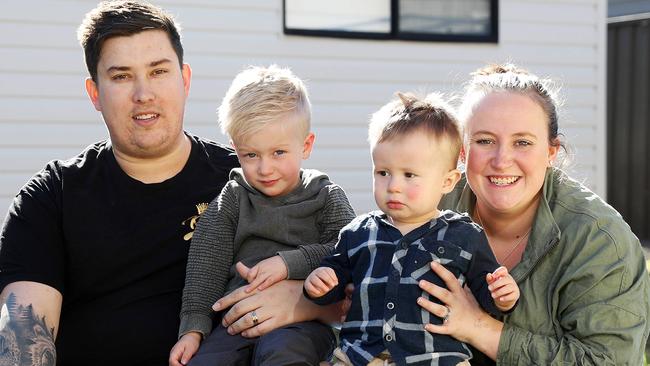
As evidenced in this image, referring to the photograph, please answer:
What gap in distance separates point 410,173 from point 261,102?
596mm

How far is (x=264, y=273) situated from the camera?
9.90 ft

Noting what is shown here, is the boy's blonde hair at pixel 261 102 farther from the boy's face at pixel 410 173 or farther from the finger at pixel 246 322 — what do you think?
the finger at pixel 246 322

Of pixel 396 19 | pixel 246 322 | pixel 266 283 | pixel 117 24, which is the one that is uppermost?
pixel 396 19

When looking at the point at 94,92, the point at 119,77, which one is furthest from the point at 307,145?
the point at 94,92

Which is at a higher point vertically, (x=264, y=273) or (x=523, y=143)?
(x=523, y=143)

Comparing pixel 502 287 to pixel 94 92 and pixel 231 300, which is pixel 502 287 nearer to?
pixel 231 300

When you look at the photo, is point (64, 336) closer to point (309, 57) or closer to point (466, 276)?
point (466, 276)

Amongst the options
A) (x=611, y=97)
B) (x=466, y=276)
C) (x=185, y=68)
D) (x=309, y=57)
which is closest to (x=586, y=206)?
(x=466, y=276)

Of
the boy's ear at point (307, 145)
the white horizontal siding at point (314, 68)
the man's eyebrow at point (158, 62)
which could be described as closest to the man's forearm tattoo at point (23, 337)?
the man's eyebrow at point (158, 62)

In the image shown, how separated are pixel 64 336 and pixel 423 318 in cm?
141

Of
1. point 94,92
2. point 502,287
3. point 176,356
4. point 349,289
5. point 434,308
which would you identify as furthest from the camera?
point 94,92

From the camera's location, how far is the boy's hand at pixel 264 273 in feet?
9.89

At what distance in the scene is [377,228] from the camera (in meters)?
2.80

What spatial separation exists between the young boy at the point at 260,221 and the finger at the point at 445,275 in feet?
1.61
